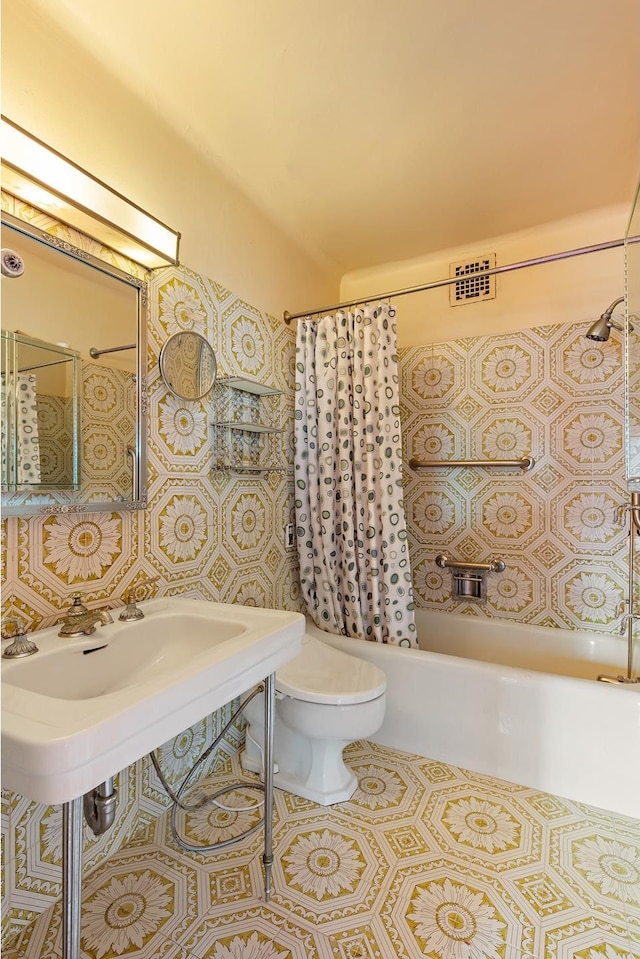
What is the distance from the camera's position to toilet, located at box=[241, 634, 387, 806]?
147 centimetres

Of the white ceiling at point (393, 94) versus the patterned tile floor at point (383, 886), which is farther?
the white ceiling at point (393, 94)

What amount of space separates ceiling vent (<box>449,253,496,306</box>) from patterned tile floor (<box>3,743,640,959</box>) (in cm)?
224

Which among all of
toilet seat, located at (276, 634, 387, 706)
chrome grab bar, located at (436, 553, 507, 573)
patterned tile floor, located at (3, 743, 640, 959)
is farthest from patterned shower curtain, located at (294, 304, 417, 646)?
patterned tile floor, located at (3, 743, 640, 959)

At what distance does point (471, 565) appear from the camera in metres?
2.34

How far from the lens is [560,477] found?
2.20m

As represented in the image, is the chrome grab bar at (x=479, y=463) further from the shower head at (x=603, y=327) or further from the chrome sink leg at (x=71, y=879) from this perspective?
the chrome sink leg at (x=71, y=879)

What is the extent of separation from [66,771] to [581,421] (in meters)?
2.33

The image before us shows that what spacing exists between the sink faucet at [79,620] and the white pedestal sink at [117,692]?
23mm

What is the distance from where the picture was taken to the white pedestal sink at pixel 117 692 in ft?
2.04

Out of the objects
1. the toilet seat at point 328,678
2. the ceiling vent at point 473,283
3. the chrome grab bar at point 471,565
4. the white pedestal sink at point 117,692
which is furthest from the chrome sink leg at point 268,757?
the ceiling vent at point 473,283

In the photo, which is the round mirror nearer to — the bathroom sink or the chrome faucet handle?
the bathroom sink

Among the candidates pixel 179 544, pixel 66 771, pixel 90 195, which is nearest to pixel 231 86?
pixel 90 195

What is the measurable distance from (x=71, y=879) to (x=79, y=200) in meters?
1.46

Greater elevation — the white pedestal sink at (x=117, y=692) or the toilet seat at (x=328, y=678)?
the white pedestal sink at (x=117, y=692)
